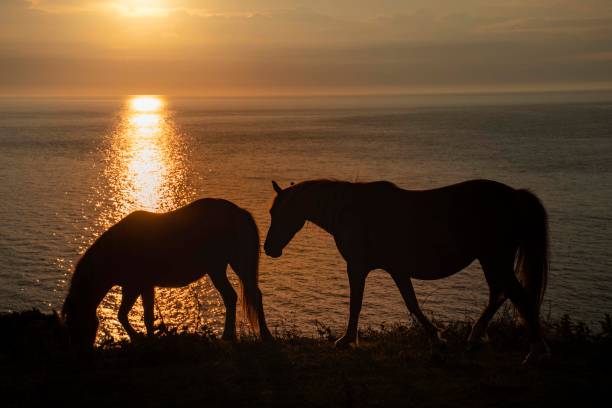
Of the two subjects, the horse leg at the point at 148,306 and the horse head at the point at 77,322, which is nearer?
the horse head at the point at 77,322

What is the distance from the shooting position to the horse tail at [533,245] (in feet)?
28.2

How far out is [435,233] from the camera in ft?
29.1

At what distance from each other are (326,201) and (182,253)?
2423 millimetres

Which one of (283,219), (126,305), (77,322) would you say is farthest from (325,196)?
(77,322)

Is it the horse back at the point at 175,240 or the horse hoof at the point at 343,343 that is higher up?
the horse back at the point at 175,240

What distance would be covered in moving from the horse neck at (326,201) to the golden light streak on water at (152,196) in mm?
2364

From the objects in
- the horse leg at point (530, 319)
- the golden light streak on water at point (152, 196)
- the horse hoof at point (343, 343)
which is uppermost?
the horse leg at point (530, 319)

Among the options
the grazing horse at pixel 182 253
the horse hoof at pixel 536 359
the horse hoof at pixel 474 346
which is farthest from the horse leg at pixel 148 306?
the horse hoof at pixel 536 359

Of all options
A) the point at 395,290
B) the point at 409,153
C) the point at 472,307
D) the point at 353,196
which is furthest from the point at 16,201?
the point at 409,153

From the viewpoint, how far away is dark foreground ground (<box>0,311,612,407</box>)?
684 centimetres

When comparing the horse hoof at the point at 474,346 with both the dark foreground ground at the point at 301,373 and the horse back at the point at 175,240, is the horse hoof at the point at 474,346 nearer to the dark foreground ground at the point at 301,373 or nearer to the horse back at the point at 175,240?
the dark foreground ground at the point at 301,373

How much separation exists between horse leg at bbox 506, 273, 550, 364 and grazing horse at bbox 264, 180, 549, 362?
13 mm

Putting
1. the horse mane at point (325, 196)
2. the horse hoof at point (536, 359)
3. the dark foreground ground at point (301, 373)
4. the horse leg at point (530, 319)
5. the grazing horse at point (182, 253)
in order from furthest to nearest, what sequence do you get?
the grazing horse at point (182, 253), the horse mane at point (325, 196), the horse leg at point (530, 319), the horse hoof at point (536, 359), the dark foreground ground at point (301, 373)

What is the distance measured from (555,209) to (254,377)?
32.2 meters
